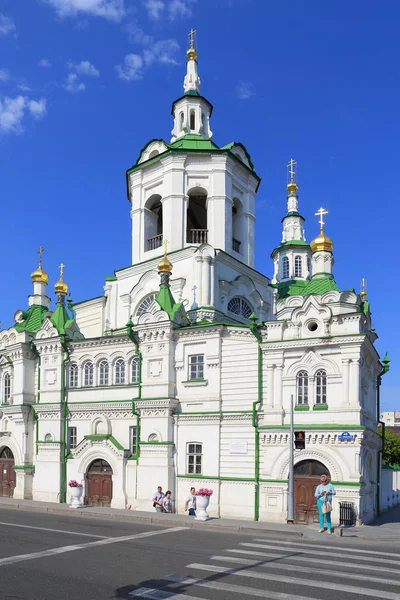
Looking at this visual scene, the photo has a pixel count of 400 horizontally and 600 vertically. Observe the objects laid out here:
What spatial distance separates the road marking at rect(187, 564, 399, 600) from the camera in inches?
407

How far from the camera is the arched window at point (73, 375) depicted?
27016 mm

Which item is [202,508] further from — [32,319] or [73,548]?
[32,319]

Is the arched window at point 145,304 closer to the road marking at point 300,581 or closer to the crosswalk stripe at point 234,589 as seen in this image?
the road marking at point 300,581

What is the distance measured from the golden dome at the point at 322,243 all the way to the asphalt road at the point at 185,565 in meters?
12.0

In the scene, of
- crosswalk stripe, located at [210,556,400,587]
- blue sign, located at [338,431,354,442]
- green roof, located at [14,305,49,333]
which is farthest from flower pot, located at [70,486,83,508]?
crosswalk stripe, located at [210,556,400,587]

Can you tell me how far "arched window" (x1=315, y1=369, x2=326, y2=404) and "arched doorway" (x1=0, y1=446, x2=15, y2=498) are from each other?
1575 centimetres

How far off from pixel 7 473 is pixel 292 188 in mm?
27584

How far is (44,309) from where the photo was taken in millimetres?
31422

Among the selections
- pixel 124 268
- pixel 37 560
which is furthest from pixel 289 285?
pixel 37 560

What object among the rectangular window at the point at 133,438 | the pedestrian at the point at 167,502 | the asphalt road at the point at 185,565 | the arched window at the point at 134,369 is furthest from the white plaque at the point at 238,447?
the arched window at the point at 134,369

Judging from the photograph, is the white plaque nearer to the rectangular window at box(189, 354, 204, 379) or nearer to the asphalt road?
the rectangular window at box(189, 354, 204, 379)

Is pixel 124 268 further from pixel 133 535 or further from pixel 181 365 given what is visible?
pixel 133 535

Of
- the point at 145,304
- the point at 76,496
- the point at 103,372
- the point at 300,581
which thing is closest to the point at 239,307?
the point at 145,304

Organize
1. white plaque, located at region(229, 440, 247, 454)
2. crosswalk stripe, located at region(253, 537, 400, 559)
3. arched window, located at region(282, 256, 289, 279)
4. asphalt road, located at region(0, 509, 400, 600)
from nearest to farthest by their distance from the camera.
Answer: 1. asphalt road, located at region(0, 509, 400, 600)
2. crosswalk stripe, located at region(253, 537, 400, 559)
3. white plaque, located at region(229, 440, 247, 454)
4. arched window, located at region(282, 256, 289, 279)
